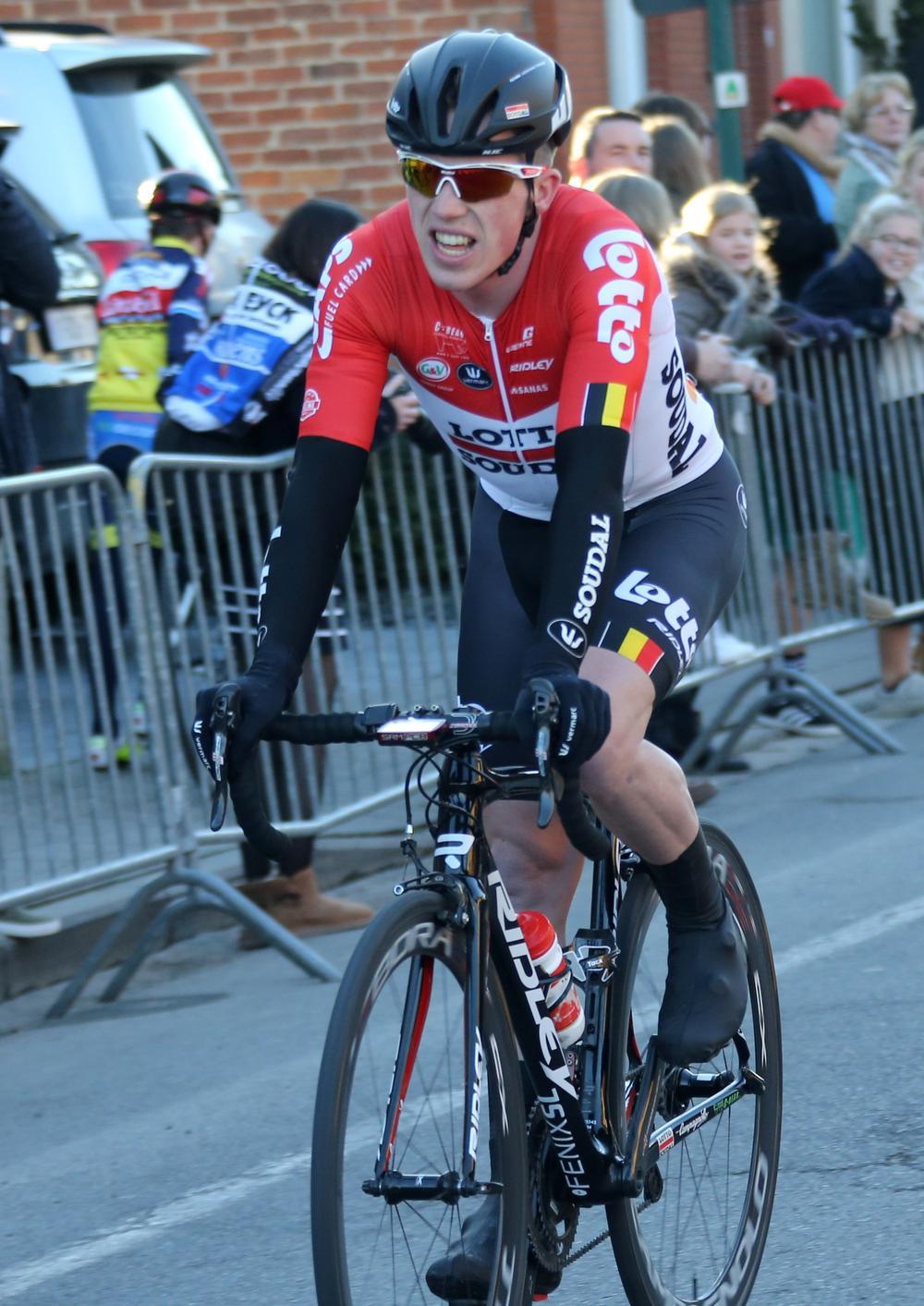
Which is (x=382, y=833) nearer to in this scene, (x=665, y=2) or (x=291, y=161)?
(x=665, y=2)

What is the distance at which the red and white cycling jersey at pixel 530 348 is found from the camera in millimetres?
3422

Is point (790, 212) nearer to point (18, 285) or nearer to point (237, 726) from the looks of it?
point (18, 285)

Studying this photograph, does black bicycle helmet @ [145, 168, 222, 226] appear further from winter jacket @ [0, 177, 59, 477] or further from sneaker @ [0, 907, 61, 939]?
sneaker @ [0, 907, 61, 939]

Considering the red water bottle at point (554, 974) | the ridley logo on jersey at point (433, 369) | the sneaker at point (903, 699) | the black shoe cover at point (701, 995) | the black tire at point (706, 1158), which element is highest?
the ridley logo on jersey at point (433, 369)

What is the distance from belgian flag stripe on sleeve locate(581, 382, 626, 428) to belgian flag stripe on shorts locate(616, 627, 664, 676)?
33cm

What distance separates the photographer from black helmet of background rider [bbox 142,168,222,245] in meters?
7.77

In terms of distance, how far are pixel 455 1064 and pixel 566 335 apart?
1129mm

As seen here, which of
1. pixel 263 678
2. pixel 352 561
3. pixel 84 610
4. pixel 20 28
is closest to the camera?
pixel 263 678

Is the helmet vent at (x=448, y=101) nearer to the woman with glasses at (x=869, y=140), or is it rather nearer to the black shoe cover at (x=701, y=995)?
the black shoe cover at (x=701, y=995)

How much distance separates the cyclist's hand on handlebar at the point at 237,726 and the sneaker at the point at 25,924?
321cm

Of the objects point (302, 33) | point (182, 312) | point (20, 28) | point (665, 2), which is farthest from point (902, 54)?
point (182, 312)

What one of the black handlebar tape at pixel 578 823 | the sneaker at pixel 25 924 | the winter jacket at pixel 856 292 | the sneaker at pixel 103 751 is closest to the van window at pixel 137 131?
the winter jacket at pixel 856 292

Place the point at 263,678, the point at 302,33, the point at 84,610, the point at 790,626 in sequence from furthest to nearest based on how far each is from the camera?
the point at 302,33 < the point at 790,626 < the point at 84,610 < the point at 263,678

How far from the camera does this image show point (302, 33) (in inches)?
559
